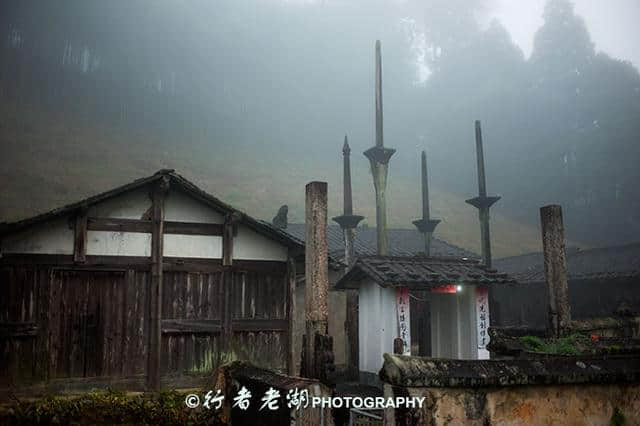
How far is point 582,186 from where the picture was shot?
68688 mm

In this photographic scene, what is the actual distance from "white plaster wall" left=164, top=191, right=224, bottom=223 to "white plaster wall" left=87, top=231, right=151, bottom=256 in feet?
2.65

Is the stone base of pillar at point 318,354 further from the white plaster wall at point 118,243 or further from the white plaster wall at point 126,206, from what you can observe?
the white plaster wall at point 126,206

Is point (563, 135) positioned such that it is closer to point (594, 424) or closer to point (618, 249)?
point (618, 249)

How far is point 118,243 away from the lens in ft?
38.7

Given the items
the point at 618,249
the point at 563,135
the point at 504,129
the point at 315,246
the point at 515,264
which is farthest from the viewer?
the point at 504,129

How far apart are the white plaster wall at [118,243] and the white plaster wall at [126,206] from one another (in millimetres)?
434

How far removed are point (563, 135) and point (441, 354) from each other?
70476 mm

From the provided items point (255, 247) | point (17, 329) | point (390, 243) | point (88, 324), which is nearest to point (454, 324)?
point (255, 247)

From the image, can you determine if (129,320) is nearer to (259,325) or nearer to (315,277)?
(259,325)

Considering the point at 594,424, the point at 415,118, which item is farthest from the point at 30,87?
the point at 594,424

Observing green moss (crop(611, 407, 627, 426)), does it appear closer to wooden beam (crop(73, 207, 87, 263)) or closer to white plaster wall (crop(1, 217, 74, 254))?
wooden beam (crop(73, 207, 87, 263))

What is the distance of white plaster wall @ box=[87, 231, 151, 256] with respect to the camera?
38.1 feet

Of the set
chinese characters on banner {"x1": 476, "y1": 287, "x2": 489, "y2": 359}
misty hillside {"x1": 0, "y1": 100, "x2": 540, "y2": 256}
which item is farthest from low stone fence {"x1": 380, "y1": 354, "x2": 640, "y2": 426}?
misty hillside {"x1": 0, "y1": 100, "x2": 540, "y2": 256}

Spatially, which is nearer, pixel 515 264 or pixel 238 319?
pixel 238 319
